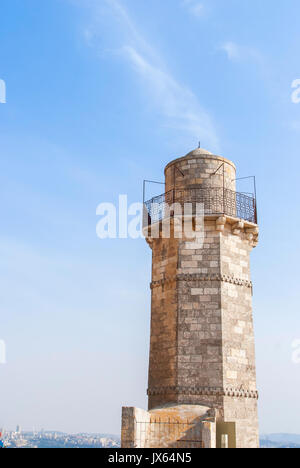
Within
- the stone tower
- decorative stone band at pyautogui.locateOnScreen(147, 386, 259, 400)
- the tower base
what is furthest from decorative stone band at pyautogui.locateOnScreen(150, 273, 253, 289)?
the tower base

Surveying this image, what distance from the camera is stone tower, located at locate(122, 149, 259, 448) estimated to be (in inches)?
527

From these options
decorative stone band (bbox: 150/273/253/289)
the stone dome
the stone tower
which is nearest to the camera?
the stone tower

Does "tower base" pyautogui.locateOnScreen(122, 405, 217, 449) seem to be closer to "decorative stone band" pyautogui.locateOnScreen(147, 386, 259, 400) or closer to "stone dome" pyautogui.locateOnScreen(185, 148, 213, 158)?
"decorative stone band" pyautogui.locateOnScreen(147, 386, 259, 400)

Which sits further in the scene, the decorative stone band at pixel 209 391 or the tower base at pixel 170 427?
the decorative stone band at pixel 209 391

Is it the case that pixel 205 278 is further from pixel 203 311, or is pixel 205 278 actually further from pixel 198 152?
pixel 198 152

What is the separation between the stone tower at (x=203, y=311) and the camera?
13398 millimetres

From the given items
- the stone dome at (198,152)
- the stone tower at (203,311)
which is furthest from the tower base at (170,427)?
the stone dome at (198,152)

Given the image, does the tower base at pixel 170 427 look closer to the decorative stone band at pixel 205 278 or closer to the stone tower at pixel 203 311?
the stone tower at pixel 203 311

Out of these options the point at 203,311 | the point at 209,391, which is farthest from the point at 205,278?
the point at 209,391

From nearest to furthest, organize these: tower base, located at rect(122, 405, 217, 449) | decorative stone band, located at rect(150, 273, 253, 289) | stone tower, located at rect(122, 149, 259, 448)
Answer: tower base, located at rect(122, 405, 217, 449), stone tower, located at rect(122, 149, 259, 448), decorative stone band, located at rect(150, 273, 253, 289)

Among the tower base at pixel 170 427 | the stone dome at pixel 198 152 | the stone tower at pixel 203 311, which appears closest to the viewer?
the tower base at pixel 170 427
